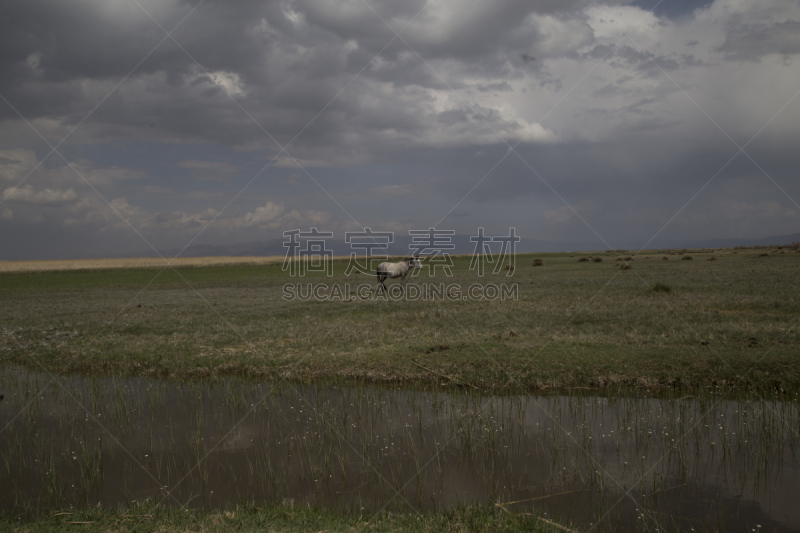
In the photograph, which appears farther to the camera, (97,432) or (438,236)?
(438,236)

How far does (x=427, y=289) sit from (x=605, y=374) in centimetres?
1776

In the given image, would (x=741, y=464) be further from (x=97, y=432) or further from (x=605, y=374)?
(x=97, y=432)

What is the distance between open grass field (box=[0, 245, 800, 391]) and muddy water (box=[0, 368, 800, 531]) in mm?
1391

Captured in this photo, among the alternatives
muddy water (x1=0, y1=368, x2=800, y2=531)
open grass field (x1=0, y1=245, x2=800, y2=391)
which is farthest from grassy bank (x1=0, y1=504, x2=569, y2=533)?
open grass field (x1=0, y1=245, x2=800, y2=391)

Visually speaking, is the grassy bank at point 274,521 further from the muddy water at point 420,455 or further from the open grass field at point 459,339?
the open grass field at point 459,339

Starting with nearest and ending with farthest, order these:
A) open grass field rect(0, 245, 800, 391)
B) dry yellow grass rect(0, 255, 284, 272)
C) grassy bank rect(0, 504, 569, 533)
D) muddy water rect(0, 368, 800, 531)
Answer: grassy bank rect(0, 504, 569, 533) < muddy water rect(0, 368, 800, 531) < open grass field rect(0, 245, 800, 391) < dry yellow grass rect(0, 255, 284, 272)

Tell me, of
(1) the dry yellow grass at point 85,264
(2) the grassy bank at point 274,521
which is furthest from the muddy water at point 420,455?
(1) the dry yellow grass at point 85,264

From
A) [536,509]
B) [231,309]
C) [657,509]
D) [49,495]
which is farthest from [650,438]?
[231,309]

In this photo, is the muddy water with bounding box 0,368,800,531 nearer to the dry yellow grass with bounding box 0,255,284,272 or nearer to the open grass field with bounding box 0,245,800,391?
the open grass field with bounding box 0,245,800,391

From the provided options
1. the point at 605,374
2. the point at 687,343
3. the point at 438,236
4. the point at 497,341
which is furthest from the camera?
the point at 438,236

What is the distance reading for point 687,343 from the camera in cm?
1245

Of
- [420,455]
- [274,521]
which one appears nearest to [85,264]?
[420,455]

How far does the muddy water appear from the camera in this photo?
5.77 m

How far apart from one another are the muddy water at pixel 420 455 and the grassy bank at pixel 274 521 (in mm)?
405
